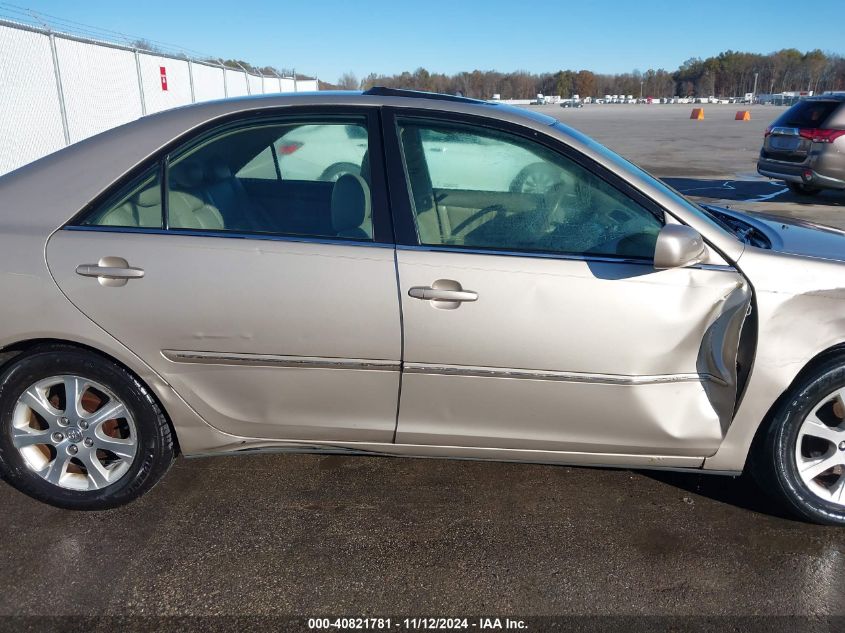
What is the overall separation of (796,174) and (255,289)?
1026 centimetres

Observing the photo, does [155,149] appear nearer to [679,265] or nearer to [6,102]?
[679,265]

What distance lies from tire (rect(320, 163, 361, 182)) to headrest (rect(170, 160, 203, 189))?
573mm

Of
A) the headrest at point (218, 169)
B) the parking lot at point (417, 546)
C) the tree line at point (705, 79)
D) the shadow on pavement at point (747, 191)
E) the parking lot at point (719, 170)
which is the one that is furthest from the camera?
the tree line at point (705, 79)

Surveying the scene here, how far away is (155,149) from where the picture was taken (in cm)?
260

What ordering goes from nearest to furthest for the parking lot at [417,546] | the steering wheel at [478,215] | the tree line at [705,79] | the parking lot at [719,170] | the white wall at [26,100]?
the parking lot at [417,546]
the steering wheel at [478,215]
the white wall at [26,100]
the parking lot at [719,170]
the tree line at [705,79]

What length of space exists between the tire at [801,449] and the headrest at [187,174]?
97.6 inches

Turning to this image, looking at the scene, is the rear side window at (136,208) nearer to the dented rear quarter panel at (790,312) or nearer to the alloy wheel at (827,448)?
the dented rear quarter panel at (790,312)

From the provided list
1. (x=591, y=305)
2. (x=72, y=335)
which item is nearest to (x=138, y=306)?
(x=72, y=335)

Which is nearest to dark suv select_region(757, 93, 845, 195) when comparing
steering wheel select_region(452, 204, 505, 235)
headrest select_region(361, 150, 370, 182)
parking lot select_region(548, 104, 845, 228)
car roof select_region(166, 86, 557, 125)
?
parking lot select_region(548, 104, 845, 228)

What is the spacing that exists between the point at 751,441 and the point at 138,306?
2.42 meters

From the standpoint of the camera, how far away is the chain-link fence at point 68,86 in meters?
9.73

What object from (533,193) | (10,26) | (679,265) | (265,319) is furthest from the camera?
(10,26)

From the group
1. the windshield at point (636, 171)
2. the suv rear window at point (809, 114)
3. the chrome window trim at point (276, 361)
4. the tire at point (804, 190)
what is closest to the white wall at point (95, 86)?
the chrome window trim at point (276, 361)

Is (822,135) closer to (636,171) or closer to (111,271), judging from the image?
(636,171)
